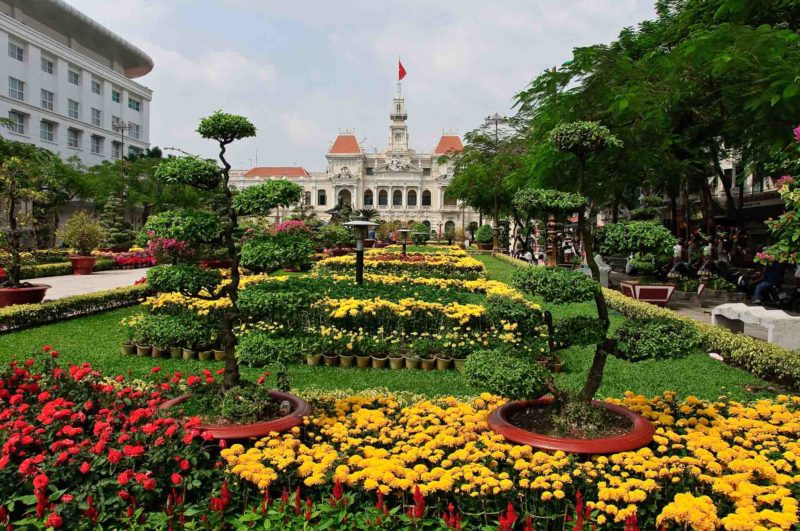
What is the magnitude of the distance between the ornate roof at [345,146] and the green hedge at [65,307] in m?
83.1

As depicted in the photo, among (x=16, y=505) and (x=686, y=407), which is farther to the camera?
(x=686, y=407)

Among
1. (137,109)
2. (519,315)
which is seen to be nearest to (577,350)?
(519,315)

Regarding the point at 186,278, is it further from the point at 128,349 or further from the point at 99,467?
the point at 128,349

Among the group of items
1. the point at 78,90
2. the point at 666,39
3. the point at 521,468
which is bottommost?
the point at 521,468

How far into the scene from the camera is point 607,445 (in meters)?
3.78

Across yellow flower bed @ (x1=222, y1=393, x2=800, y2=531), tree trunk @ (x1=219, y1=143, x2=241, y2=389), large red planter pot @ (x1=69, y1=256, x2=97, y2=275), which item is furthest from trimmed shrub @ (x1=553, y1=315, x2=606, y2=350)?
large red planter pot @ (x1=69, y1=256, x2=97, y2=275)

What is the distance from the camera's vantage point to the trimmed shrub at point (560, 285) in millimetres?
3861

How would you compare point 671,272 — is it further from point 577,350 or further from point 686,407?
point 686,407

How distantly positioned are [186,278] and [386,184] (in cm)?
8747

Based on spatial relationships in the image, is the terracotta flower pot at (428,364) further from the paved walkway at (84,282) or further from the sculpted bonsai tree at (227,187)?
the paved walkway at (84,282)

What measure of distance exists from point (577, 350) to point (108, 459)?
6.29 metres

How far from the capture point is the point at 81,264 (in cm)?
2122

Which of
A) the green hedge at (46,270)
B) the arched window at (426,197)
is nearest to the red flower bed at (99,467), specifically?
the green hedge at (46,270)

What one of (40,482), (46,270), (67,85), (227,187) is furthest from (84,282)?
(67,85)
